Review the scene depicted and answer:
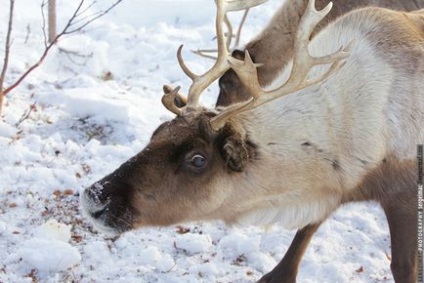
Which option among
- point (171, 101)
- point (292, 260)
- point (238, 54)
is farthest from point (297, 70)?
point (238, 54)

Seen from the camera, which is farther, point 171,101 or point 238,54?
point 238,54

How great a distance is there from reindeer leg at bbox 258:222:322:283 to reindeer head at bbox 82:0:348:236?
2.95ft

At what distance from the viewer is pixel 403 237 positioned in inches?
152

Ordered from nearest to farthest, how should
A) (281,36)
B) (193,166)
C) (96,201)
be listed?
(96,201)
(193,166)
(281,36)

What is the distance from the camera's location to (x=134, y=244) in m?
4.42

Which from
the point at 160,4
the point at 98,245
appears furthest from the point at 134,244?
the point at 160,4

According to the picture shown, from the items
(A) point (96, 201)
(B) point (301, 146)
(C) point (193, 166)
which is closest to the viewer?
(A) point (96, 201)

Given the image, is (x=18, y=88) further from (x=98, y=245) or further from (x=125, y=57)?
(x=98, y=245)

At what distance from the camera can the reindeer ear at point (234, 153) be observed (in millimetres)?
3446

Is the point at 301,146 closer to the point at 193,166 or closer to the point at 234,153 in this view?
the point at 234,153

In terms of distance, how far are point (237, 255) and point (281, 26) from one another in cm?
265

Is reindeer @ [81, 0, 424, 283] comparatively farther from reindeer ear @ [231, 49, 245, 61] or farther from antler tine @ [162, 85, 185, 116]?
reindeer ear @ [231, 49, 245, 61]

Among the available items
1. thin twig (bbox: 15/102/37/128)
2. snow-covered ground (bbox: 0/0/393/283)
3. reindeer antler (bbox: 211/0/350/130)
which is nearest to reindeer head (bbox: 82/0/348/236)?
reindeer antler (bbox: 211/0/350/130)

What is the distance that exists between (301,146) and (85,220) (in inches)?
65.8
